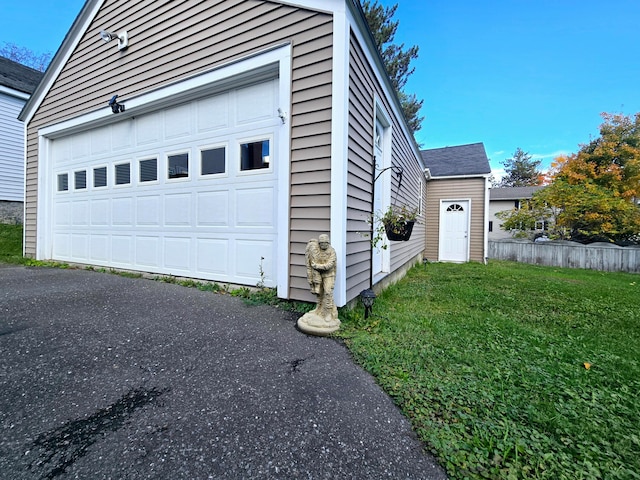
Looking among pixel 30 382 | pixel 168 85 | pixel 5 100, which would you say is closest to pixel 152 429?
pixel 30 382

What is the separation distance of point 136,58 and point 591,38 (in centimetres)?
1370

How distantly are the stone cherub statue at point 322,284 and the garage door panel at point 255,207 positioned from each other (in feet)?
3.69

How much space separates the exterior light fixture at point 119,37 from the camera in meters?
4.95

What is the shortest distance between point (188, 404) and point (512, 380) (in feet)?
7.06

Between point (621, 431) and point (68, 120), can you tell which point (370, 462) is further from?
point (68, 120)

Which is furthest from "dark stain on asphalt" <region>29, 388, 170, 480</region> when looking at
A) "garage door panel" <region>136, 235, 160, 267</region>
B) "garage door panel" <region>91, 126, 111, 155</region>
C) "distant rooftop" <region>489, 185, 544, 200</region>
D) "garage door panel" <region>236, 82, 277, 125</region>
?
"distant rooftop" <region>489, 185, 544, 200</region>

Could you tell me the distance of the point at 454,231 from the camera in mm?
10344

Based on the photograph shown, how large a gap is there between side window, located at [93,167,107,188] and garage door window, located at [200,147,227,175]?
2.58m

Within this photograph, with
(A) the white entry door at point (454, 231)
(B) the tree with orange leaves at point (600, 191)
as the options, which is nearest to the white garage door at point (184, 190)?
(A) the white entry door at point (454, 231)

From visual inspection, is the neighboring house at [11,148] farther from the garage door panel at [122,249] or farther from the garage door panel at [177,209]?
the garage door panel at [177,209]

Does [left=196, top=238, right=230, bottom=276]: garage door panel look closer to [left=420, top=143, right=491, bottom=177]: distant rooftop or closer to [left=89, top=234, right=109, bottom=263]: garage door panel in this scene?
[left=89, top=234, right=109, bottom=263]: garage door panel

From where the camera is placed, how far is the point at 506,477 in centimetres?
125

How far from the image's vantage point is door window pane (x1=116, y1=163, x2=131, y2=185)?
203 inches

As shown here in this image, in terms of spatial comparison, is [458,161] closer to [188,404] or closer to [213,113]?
[213,113]
